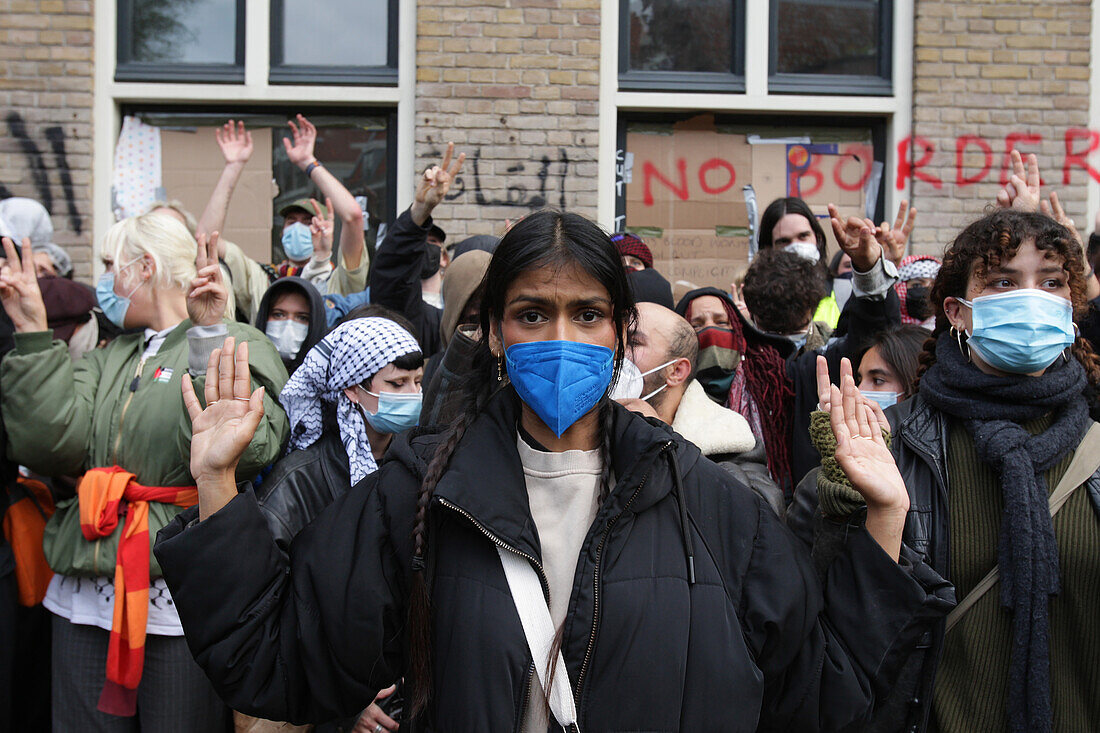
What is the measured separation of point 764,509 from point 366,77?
578cm

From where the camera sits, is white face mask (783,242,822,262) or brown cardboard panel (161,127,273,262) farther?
brown cardboard panel (161,127,273,262)

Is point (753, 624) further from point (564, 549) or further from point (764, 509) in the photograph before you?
point (564, 549)

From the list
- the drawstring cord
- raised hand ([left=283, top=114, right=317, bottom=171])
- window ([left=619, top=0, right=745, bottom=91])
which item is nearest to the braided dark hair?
the drawstring cord

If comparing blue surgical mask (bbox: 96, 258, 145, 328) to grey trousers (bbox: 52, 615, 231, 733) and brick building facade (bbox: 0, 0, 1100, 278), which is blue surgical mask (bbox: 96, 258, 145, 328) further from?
brick building facade (bbox: 0, 0, 1100, 278)

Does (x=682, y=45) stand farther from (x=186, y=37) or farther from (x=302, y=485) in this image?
(x=302, y=485)

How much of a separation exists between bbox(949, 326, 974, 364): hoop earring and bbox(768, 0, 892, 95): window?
5015 mm

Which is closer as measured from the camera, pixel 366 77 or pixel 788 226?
pixel 788 226

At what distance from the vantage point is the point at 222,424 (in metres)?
1.96

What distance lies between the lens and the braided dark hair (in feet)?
5.95

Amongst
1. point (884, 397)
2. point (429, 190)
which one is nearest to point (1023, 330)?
point (884, 397)

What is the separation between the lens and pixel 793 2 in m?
7.22

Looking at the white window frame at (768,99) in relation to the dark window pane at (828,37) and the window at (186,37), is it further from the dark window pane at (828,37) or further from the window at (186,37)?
the window at (186,37)

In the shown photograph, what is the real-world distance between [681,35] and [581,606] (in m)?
6.22

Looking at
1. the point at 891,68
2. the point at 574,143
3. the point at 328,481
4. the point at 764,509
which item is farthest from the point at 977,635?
the point at 891,68
